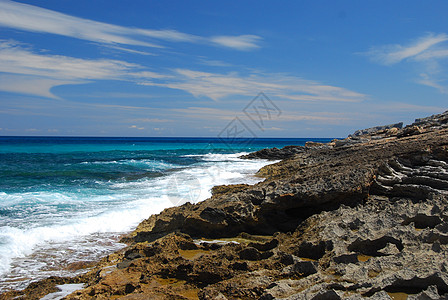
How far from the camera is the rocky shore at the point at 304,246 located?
11.5 ft

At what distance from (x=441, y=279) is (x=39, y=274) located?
19.3ft

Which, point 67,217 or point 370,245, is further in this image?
point 67,217

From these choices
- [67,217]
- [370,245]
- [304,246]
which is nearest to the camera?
[370,245]

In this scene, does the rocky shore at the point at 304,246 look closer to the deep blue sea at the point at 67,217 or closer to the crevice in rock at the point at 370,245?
the crevice in rock at the point at 370,245

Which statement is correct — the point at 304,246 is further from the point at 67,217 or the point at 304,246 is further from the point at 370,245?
the point at 67,217

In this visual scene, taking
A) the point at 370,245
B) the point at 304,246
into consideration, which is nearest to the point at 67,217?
the point at 304,246

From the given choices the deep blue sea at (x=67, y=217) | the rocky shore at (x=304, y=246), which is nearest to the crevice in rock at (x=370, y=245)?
the rocky shore at (x=304, y=246)

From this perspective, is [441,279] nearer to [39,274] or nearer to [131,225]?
[39,274]

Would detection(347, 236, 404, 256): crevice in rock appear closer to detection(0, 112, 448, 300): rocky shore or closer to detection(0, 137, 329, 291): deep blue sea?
detection(0, 112, 448, 300): rocky shore

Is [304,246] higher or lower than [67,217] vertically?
higher

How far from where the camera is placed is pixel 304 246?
4824mm

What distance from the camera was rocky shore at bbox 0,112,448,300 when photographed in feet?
11.5

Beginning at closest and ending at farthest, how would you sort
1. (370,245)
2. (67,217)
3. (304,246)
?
(370,245)
(304,246)
(67,217)

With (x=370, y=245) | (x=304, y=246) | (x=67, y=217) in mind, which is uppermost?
(x=370, y=245)
